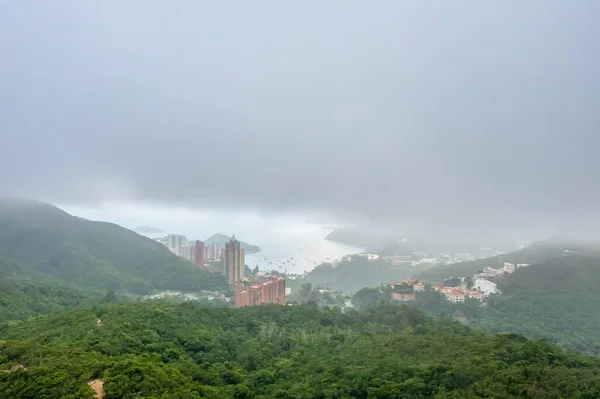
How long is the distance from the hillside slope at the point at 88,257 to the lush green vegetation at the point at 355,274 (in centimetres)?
1887

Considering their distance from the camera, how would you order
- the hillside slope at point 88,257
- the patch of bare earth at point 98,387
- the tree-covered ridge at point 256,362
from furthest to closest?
the hillside slope at point 88,257 < the tree-covered ridge at point 256,362 < the patch of bare earth at point 98,387

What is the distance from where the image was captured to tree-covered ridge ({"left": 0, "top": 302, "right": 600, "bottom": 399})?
Answer: 7863 millimetres

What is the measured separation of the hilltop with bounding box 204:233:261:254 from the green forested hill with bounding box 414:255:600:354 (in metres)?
57.1

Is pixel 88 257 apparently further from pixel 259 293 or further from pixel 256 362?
pixel 256 362

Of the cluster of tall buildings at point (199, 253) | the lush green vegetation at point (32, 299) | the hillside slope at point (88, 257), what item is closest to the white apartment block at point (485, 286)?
the hillside slope at point (88, 257)

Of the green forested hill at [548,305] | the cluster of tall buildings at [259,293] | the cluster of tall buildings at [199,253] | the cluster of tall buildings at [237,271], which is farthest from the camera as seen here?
the cluster of tall buildings at [199,253]

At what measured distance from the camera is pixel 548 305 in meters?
31.0

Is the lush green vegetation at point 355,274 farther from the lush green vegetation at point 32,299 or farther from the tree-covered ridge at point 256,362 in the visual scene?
the tree-covered ridge at point 256,362

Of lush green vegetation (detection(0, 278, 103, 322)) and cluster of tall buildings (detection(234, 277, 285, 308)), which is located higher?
lush green vegetation (detection(0, 278, 103, 322))

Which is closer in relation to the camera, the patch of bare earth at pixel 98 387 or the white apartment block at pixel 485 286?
the patch of bare earth at pixel 98 387

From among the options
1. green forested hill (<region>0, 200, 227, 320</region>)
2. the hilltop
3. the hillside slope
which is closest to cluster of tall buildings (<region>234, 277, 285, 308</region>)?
green forested hill (<region>0, 200, 227, 320</region>)

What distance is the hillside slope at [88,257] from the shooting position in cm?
4438

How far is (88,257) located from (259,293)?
27.9 metres

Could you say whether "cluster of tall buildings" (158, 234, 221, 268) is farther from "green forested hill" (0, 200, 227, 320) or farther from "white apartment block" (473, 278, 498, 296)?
"white apartment block" (473, 278, 498, 296)
